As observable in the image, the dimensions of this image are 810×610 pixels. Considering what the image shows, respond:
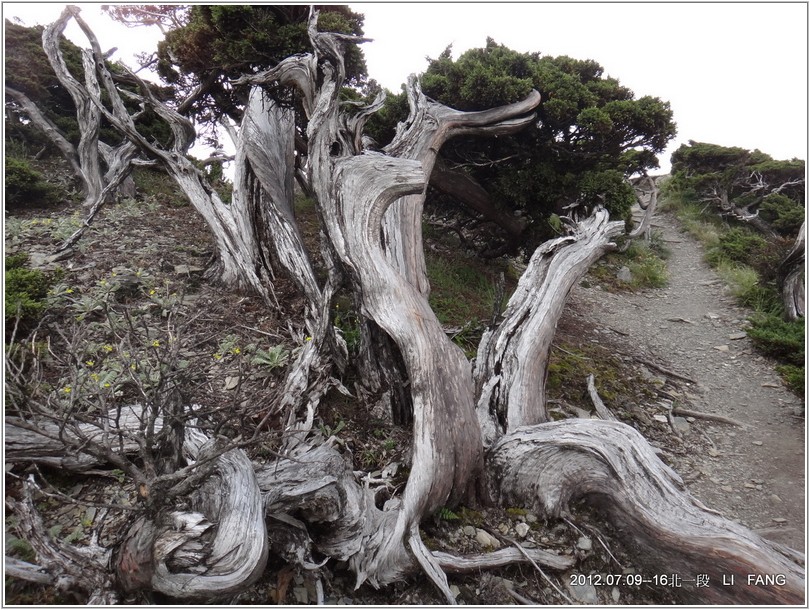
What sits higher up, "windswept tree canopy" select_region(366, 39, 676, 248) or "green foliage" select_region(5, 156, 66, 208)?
"windswept tree canopy" select_region(366, 39, 676, 248)

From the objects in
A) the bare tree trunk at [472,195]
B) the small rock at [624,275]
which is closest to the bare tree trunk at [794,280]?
the small rock at [624,275]

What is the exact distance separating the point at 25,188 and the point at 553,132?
354 inches

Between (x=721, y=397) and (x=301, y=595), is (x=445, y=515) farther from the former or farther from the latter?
(x=721, y=397)

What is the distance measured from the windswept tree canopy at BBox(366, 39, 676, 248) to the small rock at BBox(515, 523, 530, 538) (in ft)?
16.4

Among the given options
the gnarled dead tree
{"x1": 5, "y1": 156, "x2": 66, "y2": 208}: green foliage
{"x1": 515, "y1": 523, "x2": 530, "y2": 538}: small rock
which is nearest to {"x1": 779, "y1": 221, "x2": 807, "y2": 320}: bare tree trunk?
the gnarled dead tree

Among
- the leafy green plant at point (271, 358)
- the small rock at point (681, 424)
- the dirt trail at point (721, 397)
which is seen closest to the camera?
the dirt trail at point (721, 397)

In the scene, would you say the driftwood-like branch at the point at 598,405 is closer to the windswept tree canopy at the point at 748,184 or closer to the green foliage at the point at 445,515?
the green foliage at the point at 445,515

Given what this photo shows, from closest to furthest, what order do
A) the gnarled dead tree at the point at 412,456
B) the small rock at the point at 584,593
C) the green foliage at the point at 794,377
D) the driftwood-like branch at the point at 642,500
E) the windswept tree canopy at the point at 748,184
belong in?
the gnarled dead tree at the point at 412,456, the driftwood-like branch at the point at 642,500, the small rock at the point at 584,593, the green foliage at the point at 794,377, the windswept tree canopy at the point at 748,184

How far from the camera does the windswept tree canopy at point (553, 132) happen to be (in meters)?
6.43

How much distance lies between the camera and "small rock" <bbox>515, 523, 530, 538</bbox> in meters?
3.31

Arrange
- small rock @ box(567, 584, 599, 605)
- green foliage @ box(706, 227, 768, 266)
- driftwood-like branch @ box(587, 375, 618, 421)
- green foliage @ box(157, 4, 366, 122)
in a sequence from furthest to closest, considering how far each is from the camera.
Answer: green foliage @ box(706, 227, 768, 266)
green foliage @ box(157, 4, 366, 122)
driftwood-like branch @ box(587, 375, 618, 421)
small rock @ box(567, 584, 599, 605)

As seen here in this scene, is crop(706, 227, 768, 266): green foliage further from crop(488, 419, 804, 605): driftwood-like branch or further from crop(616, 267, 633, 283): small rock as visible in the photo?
crop(488, 419, 804, 605): driftwood-like branch

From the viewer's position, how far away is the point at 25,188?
7.51 meters

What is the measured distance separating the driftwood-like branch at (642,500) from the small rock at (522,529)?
20 cm
